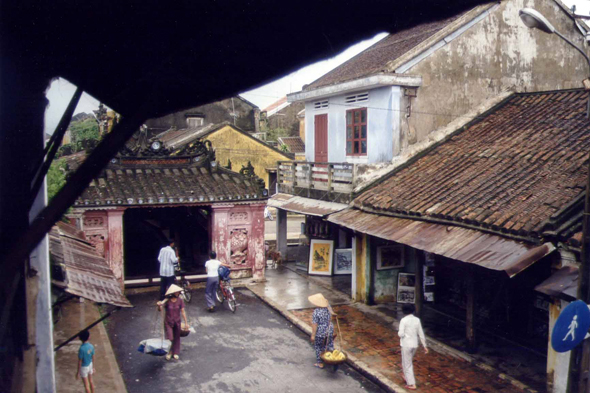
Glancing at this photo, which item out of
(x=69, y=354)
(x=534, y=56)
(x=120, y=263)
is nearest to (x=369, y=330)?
(x=69, y=354)

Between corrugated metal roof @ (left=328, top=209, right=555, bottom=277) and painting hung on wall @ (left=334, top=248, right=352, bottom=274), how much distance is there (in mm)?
5036

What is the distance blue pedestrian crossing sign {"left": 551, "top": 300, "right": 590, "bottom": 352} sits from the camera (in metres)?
5.85

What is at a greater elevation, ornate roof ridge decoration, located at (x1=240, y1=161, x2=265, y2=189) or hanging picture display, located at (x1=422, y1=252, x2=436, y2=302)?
ornate roof ridge decoration, located at (x1=240, y1=161, x2=265, y2=189)

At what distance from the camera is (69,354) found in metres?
10.3

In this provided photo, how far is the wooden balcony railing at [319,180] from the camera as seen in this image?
14539 millimetres

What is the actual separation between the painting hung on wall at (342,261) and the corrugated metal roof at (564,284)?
396 inches

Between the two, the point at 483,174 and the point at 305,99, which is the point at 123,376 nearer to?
the point at 483,174

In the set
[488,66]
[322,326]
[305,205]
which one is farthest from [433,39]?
[322,326]

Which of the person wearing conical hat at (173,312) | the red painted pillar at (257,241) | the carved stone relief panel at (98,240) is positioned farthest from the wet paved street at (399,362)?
the carved stone relief panel at (98,240)

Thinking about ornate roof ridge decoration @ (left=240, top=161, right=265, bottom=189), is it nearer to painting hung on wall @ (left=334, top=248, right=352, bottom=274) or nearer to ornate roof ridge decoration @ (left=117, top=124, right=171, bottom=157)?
ornate roof ridge decoration @ (left=117, top=124, right=171, bottom=157)

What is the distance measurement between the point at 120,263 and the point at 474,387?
35.1ft

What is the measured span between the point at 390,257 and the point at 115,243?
815 centimetres

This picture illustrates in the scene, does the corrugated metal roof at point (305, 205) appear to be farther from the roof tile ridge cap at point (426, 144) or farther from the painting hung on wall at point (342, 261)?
the painting hung on wall at point (342, 261)

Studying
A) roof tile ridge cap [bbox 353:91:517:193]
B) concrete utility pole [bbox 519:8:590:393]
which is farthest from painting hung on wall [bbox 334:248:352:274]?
concrete utility pole [bbox 519:8:590:393]
